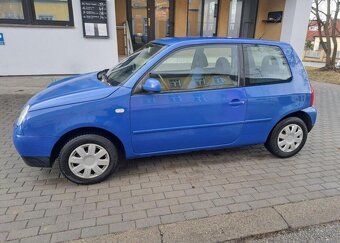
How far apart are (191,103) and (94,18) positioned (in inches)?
227

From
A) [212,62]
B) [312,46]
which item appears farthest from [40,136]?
[312,46]

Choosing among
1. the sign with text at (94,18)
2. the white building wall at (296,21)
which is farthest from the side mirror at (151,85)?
the white building wall at (296,21)

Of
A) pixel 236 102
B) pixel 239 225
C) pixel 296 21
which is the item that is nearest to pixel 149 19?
pixel 296 21

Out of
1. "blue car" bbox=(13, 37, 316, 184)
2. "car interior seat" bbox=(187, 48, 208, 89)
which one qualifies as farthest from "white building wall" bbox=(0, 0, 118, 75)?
"car interior seat" bbox=(187, 48, 208, 89)

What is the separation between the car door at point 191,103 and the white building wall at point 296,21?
26.5 ft

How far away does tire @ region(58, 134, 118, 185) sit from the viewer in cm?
291

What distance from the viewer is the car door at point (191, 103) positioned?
3045mm

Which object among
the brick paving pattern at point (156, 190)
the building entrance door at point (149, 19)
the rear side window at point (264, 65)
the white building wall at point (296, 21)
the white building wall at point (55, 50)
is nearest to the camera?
the brick paving pattern at point (156, 190)

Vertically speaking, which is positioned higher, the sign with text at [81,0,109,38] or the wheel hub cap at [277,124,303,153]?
the sign with text at [81,0,109,38]

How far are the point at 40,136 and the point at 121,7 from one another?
8838 mm

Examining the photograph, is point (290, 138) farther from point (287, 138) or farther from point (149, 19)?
point (149, 19)

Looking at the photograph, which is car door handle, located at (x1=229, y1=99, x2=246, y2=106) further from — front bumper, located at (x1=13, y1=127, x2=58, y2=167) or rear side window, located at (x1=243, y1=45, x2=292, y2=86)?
front bumper, located at (x1=13, y1=127, x2=58, y2=167)

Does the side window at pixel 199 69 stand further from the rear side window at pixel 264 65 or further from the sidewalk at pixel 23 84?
the sidewalk at pixel 23 84

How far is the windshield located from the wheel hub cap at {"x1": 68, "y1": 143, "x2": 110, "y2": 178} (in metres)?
0.77
